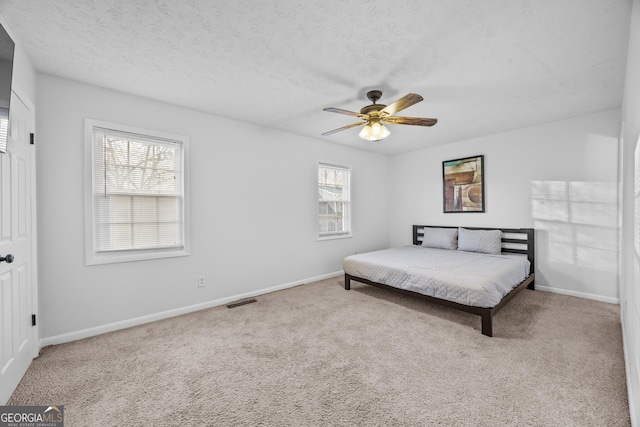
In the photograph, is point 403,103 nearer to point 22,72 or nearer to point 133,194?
point 133,194

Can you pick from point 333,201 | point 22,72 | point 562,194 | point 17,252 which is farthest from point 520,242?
point 22,72

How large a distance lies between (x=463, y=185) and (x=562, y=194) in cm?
132

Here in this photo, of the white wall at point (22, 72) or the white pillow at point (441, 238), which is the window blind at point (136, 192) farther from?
the white pillow at point (441, 238)

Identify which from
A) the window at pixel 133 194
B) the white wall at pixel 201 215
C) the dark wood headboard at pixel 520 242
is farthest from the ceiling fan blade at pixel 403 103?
the dark wood headboard at pixel 520 242

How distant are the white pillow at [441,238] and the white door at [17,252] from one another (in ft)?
16.5

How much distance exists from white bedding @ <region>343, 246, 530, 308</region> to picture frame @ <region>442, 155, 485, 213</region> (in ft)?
3.05

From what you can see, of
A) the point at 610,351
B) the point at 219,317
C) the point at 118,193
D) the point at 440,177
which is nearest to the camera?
the point at 610,351

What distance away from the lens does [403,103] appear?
7.77ft

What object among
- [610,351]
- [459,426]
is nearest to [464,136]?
[610,351]

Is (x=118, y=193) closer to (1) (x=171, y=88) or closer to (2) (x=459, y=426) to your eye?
(1) (x=171, y=88)

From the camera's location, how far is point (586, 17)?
68.3 inches

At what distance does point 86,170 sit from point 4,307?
1383 millimetres

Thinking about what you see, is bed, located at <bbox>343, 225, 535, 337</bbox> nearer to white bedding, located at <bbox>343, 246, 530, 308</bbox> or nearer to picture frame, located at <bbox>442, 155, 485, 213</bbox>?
white bedding, located at <bbox>343, 246, 530, 308</bbox>

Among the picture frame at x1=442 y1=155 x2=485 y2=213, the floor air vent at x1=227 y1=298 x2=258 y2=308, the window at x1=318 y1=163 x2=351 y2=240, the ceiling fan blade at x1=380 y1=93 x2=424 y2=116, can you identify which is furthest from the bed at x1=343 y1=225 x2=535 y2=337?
the ceiling fan blade at x1=380 y1=93 x2=424 y2=116
